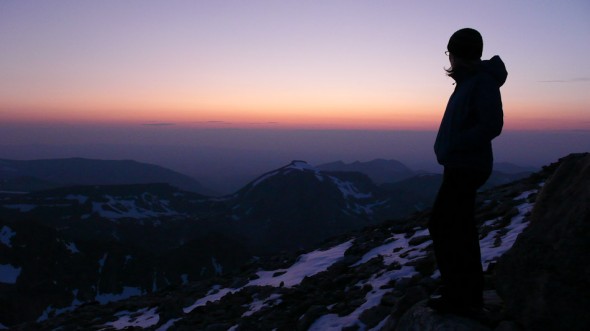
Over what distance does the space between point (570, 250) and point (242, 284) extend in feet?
49.3

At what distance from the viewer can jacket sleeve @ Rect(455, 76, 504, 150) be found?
232 inches

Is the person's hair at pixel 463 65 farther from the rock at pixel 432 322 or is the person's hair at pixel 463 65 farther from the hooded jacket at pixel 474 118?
the rock at pixel 432 322

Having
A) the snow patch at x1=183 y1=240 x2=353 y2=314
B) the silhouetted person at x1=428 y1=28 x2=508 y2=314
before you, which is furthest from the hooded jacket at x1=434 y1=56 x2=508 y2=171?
the snow patch at x1=183 y1=240 x2=353 y2=314

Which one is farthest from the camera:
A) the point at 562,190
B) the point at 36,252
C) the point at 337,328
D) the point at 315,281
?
the point at 36,252

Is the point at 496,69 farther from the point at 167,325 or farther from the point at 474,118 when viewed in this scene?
the point at 167,325

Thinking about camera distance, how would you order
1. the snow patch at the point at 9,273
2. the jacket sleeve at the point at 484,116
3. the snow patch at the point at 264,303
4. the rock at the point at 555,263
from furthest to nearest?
the snow patch at the point at 9,273 < the snow patch at the point at 264,303 < the jacket sleeve at the point at 484,116 < the rock at the point at 555,263

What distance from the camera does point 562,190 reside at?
266 inches

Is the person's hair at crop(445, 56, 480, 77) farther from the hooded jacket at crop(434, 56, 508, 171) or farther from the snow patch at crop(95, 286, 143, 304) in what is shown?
the snow patch at crop(95, 286, 143, 304)

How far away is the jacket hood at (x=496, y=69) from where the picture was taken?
6.11m

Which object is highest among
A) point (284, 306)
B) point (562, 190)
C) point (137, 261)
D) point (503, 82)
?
point (503, 82)

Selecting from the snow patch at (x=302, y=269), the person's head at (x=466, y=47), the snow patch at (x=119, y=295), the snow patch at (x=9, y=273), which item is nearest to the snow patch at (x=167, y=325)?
the snow patch at (x=302, y=269)

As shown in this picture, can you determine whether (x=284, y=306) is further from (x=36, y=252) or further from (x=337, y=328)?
(x=36, y=252)

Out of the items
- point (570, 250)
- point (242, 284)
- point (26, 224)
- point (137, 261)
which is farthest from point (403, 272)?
point (26, 224)

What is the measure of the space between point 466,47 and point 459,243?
2.85 metres
